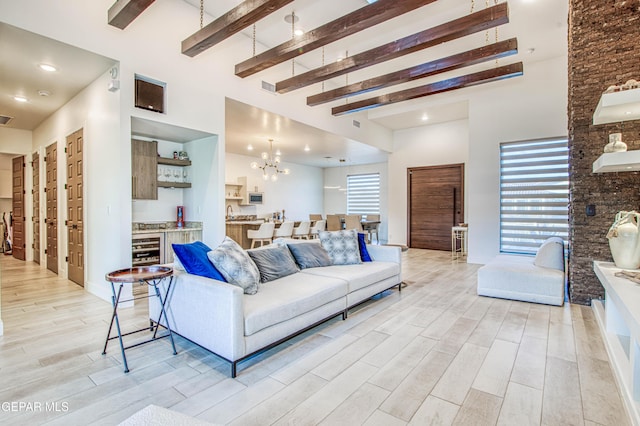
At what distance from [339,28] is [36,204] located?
280 inches

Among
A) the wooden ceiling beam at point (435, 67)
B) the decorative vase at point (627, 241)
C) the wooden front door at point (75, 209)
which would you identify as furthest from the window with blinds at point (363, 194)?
the wooden front door at point (75, 209)

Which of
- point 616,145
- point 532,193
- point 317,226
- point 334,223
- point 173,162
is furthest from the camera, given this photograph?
point 334,223

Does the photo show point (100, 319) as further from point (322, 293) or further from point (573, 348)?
point (573, 348)

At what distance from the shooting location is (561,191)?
5.67 metres

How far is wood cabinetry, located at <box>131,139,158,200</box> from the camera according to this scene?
4.46m

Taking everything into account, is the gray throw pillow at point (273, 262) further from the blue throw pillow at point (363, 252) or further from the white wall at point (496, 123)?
the white wall at point (496, 123)

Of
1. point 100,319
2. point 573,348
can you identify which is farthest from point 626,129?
point 100,319

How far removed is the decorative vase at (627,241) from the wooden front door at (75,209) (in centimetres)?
635

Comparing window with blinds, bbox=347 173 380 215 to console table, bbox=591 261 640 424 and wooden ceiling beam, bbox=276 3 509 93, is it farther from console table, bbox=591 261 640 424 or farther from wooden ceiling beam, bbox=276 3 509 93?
console table, bbox=591 261 640 424

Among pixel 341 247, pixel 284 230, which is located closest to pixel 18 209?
pixel 284 230

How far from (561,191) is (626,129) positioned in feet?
8.35

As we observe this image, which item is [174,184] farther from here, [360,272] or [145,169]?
[360,272]

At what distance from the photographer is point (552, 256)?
13.3ft

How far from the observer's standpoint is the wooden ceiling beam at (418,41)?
3150mm
